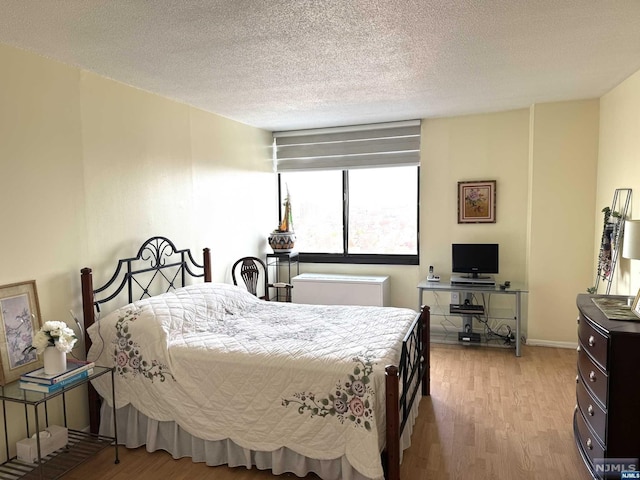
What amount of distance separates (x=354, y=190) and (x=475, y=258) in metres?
1.71

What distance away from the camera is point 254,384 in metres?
2.63

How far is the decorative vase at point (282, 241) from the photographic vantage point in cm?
552

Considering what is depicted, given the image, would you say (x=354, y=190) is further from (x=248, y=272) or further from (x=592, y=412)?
(x=592, y=412)

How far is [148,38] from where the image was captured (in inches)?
99.8

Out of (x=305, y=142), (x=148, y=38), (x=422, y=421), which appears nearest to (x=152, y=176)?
(x=148, y=38)

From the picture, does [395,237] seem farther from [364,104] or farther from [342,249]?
[364,104]

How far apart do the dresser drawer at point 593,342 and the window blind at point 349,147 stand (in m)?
2.99

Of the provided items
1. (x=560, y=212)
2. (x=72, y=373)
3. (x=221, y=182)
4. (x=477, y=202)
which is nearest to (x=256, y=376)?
(x=72, y=373)

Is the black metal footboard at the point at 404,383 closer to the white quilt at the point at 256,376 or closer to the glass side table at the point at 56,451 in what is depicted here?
the white quilt at the point at 256,376

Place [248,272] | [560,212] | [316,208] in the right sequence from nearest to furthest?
[560,212]
[248,272]
[316,208]

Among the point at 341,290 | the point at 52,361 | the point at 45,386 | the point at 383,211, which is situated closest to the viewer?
the point at 45,386

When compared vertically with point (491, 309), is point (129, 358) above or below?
above

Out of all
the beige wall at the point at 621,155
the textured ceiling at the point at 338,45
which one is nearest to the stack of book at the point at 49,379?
the textured ceiling at the point at 338,45

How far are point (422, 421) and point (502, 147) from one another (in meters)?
3.17
